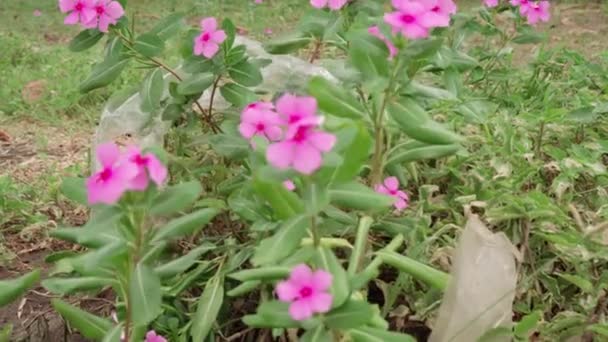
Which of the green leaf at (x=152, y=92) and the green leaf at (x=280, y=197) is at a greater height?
the green leaf at (x=280, y=197)

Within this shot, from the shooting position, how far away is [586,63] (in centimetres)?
310

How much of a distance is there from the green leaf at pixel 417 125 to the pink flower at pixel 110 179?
0.59 meters

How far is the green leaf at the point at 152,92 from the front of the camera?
86.5 inches

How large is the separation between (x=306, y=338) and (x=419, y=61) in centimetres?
65

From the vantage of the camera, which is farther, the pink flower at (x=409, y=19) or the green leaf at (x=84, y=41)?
the green leaf at (x=84, y=41)

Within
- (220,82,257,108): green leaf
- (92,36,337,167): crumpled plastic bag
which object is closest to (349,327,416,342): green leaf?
(220,82,257,108): green leaf

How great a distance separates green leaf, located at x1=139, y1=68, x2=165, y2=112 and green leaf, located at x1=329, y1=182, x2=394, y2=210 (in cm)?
87

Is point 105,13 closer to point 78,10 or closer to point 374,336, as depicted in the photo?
point 78,10

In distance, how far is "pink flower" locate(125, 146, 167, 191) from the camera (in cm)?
133

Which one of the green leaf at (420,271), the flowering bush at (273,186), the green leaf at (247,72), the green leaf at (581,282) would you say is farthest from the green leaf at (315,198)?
the green leaf at (247,72)

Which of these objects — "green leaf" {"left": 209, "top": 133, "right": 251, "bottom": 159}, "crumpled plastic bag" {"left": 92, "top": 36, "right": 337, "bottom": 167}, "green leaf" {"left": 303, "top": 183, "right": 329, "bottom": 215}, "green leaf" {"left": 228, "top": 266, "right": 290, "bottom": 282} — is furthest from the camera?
"crumpled plastic bag" {"left": 92, "top": 36, "right": 337, "bottom": 167}

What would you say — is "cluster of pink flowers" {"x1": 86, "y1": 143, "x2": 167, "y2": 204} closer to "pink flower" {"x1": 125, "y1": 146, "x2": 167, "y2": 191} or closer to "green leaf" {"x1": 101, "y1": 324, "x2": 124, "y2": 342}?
"pink flower" {"x1": 125, "y1": 146, "x2": 167, "y2": 191}

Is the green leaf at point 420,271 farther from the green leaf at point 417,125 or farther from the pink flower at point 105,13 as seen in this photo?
the pink flower at point 105,13

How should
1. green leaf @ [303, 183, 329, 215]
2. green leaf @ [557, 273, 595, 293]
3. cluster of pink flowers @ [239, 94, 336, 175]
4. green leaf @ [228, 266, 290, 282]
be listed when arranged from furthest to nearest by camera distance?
green leaf @ [557, 273, 595, 293], green leaf @ [228, 266, 290, 282], green leaf @ [303, 183, 329, 215], cluster of pink flowers @ [239, 94, 336, 175]
